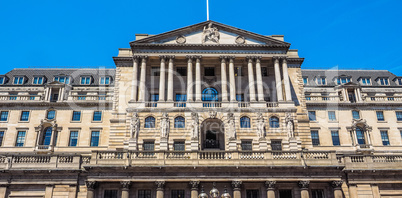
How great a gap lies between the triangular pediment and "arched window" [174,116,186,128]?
459 inches

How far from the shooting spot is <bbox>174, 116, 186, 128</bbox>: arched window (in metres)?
42.8

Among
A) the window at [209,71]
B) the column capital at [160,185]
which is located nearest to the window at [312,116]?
the window at [209,71]

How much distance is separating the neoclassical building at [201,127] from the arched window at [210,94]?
147 mm

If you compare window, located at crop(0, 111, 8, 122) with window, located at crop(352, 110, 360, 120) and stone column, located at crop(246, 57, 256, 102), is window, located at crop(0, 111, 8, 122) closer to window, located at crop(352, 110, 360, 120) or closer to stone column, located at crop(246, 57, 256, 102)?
stone column, located at crop(246, 57, 256, 102)

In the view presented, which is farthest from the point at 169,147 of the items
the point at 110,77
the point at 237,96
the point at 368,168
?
the point at 110,77

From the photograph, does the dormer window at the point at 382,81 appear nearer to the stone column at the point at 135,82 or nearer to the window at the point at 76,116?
the stone column at the point at 135,82

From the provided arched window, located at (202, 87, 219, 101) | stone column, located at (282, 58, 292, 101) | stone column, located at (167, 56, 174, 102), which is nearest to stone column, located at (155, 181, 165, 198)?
stone column, located at (167, 56, 174, 102)

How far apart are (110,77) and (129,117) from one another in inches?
1293

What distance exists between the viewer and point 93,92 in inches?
2625

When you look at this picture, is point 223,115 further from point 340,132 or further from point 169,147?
point 340,132

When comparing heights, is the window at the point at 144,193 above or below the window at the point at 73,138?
below

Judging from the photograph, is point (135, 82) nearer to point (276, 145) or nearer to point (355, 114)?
point (276, 145)

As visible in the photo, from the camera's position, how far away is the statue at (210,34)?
48812 millimetres

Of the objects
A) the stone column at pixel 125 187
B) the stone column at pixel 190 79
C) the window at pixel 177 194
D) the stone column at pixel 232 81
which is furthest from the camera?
the stone column at pixel 232 81
